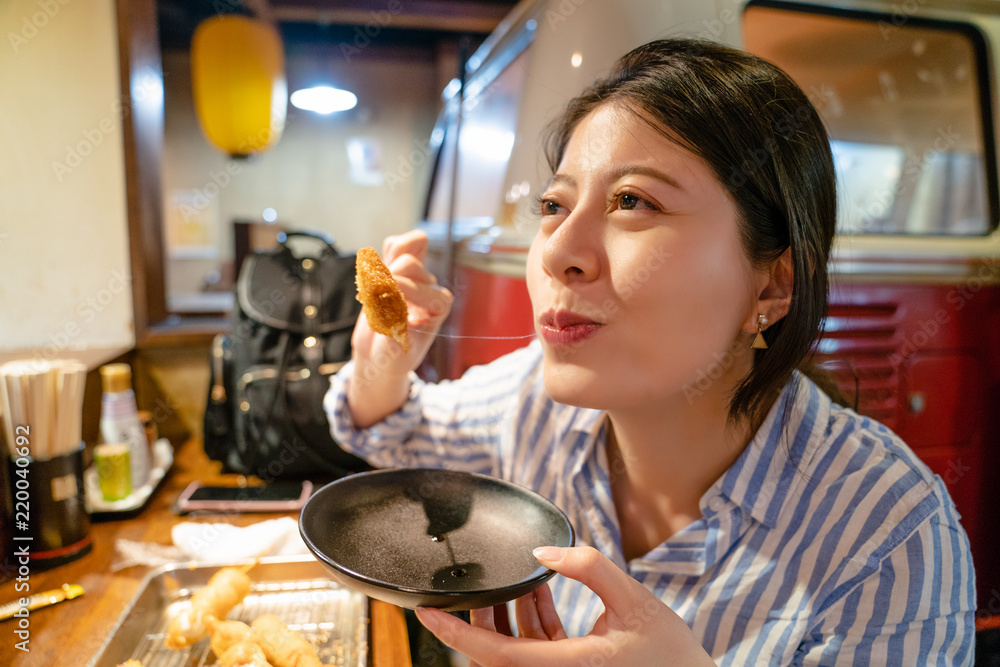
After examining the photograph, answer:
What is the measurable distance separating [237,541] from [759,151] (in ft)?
4.87

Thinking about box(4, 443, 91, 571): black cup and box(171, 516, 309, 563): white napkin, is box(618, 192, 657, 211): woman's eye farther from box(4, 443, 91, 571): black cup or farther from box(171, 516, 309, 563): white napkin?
box(4, 443, 91, 571): black cup

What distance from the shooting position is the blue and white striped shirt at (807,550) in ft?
3.13

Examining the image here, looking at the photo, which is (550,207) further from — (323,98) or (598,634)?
(323,98)

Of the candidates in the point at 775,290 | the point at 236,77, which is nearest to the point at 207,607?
the point at 775,290

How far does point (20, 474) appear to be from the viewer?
136cm

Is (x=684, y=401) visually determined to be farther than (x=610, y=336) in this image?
Yes

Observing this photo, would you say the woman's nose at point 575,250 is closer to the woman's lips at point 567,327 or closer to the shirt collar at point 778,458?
the woman's lips at point 567,327

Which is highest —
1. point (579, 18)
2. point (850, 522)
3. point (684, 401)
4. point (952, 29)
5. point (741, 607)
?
point (952, 29)

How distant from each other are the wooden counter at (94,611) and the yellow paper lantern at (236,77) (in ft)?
6.94

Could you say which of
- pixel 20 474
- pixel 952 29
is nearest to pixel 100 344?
pixel 20 474

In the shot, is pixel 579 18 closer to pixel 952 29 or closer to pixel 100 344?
pixel 952 29

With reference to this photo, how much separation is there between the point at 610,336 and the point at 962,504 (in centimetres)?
188

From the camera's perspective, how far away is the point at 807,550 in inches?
41.3

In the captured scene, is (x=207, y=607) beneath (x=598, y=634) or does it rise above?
beneath
